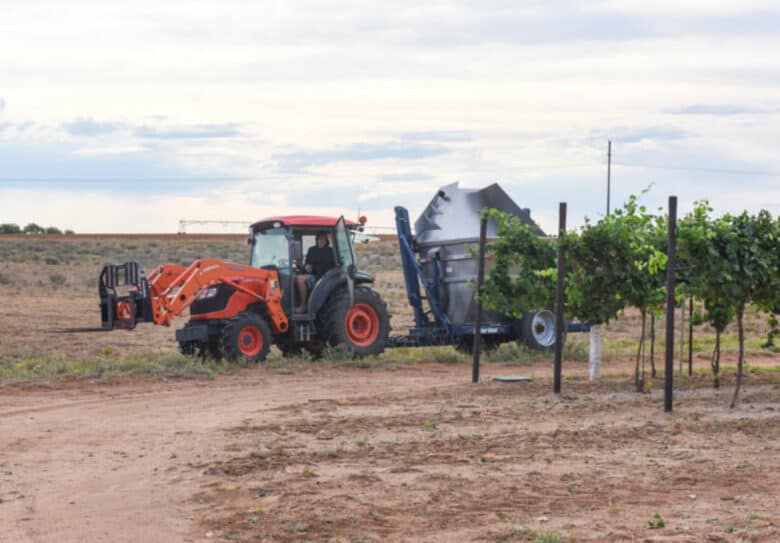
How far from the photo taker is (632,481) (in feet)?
32.9

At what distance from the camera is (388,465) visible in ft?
35.3

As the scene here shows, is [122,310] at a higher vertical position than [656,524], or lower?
higher

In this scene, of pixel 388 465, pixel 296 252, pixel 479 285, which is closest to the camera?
pixel 388 465

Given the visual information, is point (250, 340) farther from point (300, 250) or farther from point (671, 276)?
point (671, 276)

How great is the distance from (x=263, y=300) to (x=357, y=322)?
2.16 meters

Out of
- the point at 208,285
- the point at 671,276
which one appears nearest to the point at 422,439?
the point at 671,276

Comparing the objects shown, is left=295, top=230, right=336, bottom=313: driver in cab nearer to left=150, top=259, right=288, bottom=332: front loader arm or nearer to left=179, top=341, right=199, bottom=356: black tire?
left=150, top=259, right=288, bottom=332: front loader arm

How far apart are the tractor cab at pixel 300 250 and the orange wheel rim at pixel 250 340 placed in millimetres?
728

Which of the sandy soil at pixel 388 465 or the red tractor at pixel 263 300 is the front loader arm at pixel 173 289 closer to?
the red tractor at pixel 263 300

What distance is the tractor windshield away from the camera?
2012cm

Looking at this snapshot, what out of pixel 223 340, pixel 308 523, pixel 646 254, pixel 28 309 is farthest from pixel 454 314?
pixel 28 309

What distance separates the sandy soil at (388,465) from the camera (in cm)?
855

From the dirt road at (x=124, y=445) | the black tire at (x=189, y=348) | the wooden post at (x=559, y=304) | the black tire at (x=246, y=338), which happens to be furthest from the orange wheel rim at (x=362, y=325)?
the wooden post at (x=559, y=304)

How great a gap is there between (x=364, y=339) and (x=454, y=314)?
6.33ft
